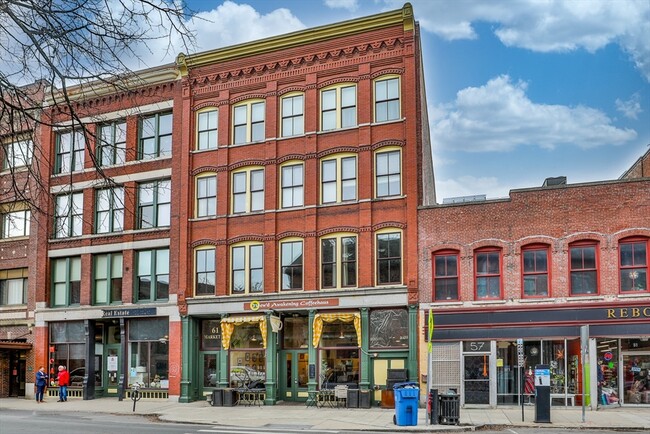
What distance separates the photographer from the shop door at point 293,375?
100ft

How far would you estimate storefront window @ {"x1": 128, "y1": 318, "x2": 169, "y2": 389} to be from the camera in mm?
33156

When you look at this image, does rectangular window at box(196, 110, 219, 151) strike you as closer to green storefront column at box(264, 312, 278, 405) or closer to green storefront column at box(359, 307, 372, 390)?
green storefront column at box(264, 312, 278, 405)

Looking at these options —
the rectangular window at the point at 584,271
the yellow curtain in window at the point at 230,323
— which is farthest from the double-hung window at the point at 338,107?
the rectangular window at the point at 584,271

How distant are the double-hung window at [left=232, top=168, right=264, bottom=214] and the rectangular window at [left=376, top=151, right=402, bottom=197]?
221 inches

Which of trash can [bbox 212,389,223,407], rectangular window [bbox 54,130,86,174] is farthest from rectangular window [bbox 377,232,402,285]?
rectangular window [bbox 54,130,86,174]

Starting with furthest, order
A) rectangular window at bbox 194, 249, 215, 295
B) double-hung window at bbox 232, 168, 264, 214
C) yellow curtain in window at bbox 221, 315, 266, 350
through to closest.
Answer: rectangular window at bbox 194, 249, 215, 295
double-hung window at bbox 232, 168, 264, 214
yellow curtain in window at bbox 221, 315, 266, 350

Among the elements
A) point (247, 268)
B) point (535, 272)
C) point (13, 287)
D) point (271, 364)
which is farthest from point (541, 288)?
point (13, 287)

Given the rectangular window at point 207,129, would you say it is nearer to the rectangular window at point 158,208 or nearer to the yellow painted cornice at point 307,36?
the yellow painted cornice at point 307,36

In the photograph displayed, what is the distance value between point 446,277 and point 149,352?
14.6m

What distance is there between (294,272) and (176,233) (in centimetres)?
639

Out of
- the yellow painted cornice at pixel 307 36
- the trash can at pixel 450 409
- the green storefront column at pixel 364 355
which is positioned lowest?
the trash can at pixel 450 409

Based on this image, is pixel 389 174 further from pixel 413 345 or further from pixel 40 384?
pixel 40 384

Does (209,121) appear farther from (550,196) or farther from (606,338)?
(606,338)

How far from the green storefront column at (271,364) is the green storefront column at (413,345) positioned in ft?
Result: 19.6
